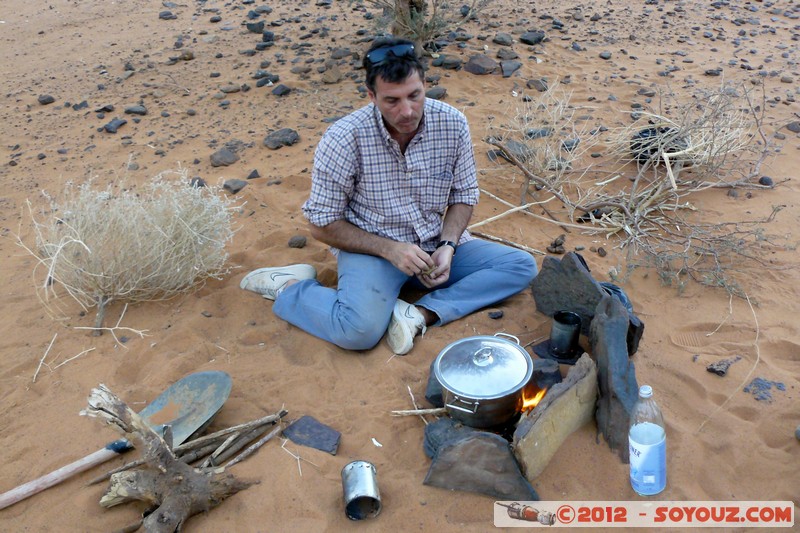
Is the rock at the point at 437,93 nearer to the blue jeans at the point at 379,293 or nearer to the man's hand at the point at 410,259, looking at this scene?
the blue jeans at the point at 379,293

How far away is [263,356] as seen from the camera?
3074 millimetres

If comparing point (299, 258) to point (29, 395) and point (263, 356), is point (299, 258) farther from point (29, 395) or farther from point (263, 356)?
A: point (29, 395)

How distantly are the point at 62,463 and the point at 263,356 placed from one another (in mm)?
914

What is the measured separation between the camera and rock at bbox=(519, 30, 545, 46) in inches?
255

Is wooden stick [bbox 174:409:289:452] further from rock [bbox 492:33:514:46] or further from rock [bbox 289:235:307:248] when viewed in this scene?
rock [bbox 492:33:514:46]

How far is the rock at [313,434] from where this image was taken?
2543mm

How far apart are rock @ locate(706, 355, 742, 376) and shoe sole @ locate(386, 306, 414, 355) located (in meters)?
1.29

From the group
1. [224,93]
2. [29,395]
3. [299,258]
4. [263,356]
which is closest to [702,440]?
[263,356]

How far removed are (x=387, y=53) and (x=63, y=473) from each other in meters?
2.02

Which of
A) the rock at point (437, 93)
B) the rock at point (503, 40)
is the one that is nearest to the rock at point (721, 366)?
the rock at point (437, 93)

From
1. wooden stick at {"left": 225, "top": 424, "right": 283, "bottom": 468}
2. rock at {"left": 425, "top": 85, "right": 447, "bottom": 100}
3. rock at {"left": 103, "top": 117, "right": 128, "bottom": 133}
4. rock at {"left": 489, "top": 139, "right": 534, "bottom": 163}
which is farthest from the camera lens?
rock at {"left": 425, "top": 85, "right": 447, "bottom": 100}

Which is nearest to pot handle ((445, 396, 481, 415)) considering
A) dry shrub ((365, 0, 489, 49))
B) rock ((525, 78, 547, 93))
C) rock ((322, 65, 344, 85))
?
rock ((525, 78, 547, 93))

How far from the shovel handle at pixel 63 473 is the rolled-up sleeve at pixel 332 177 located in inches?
49.6

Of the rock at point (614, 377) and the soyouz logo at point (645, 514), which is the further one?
the rock at point (614, 377)
